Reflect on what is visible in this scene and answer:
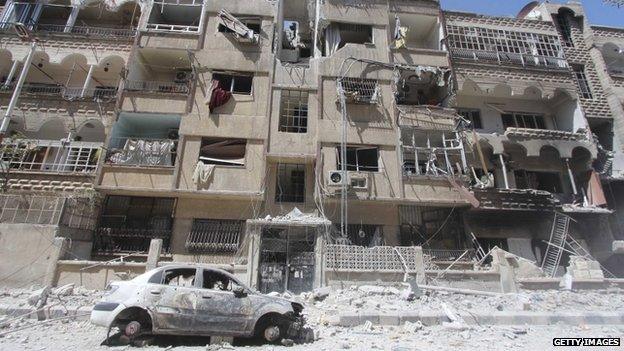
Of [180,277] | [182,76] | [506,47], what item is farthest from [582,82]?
[180,277]

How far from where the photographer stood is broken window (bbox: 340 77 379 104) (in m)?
17.2

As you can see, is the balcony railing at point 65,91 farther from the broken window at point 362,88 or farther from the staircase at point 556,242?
the staircase at point 556,242

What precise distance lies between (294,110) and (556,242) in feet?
48.8

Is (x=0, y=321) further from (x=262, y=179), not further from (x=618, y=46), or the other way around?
(x=618, y=46)

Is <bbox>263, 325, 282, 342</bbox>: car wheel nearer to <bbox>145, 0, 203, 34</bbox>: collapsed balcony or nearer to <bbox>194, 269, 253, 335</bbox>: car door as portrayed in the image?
<bbox>194, 269, 253, 335</bbox>: car door

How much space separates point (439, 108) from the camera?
1772 cm

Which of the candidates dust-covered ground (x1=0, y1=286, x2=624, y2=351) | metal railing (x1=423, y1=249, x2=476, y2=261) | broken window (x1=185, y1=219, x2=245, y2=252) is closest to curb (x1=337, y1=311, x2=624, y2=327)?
dust-covered ground (x1=0, y1=286, x2=624, y2=351)

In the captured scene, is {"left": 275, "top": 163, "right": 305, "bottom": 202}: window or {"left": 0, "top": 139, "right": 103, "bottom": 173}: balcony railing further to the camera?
{"left": 275, "top": 163, "right": 305, "bottom": 202}: window

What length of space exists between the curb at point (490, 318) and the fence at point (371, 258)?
3.33 meters

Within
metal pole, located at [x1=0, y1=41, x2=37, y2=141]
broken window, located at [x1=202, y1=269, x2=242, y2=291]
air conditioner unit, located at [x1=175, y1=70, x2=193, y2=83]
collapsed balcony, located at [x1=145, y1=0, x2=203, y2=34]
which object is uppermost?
collapsed balcony, located at [x1=145, y1=0, x2=203, y2=34]

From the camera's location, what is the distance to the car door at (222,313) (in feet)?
23.1

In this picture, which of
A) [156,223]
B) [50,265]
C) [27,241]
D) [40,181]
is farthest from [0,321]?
[40,181]

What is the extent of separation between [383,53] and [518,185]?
10802 millimetres

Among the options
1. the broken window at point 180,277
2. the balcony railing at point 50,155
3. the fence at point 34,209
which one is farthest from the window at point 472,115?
the fence at point 34,209
